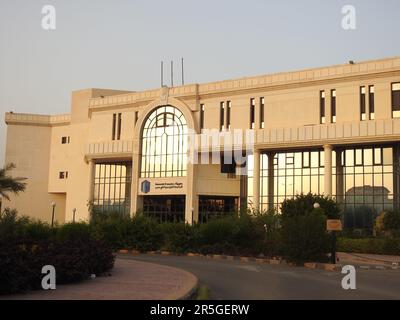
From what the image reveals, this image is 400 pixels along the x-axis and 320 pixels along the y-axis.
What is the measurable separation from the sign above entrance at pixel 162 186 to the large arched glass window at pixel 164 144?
52 cm

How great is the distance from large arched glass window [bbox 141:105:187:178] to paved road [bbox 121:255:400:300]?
30.0m

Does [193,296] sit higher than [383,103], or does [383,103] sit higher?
[383,103]

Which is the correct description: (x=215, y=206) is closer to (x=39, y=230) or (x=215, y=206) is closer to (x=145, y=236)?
(x=145, y=236)

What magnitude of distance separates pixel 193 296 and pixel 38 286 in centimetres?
365

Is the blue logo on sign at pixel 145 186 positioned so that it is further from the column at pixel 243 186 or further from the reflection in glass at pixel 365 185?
the reflection in glass at pixel 365 185

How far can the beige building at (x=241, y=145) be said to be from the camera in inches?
1752

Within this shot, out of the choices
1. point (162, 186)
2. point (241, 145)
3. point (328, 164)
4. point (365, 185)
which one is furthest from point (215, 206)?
point (365, 185)

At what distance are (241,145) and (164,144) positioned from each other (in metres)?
8.35

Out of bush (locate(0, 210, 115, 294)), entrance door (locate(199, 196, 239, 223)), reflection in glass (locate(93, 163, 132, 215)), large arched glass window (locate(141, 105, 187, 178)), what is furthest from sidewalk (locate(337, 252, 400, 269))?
reflection in glass (locate(93, 163, 132, 215))

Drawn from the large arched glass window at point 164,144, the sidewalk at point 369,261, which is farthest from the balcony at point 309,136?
the sidewalk at point 369,261

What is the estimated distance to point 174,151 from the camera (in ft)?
176

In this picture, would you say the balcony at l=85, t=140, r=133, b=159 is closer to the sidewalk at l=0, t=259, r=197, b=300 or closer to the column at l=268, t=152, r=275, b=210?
the column at l=268, t=152, r=275, b=210

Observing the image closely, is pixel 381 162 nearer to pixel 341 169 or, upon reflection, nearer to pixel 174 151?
pixel 341 169

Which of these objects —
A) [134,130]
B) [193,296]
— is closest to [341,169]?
[134,130]
